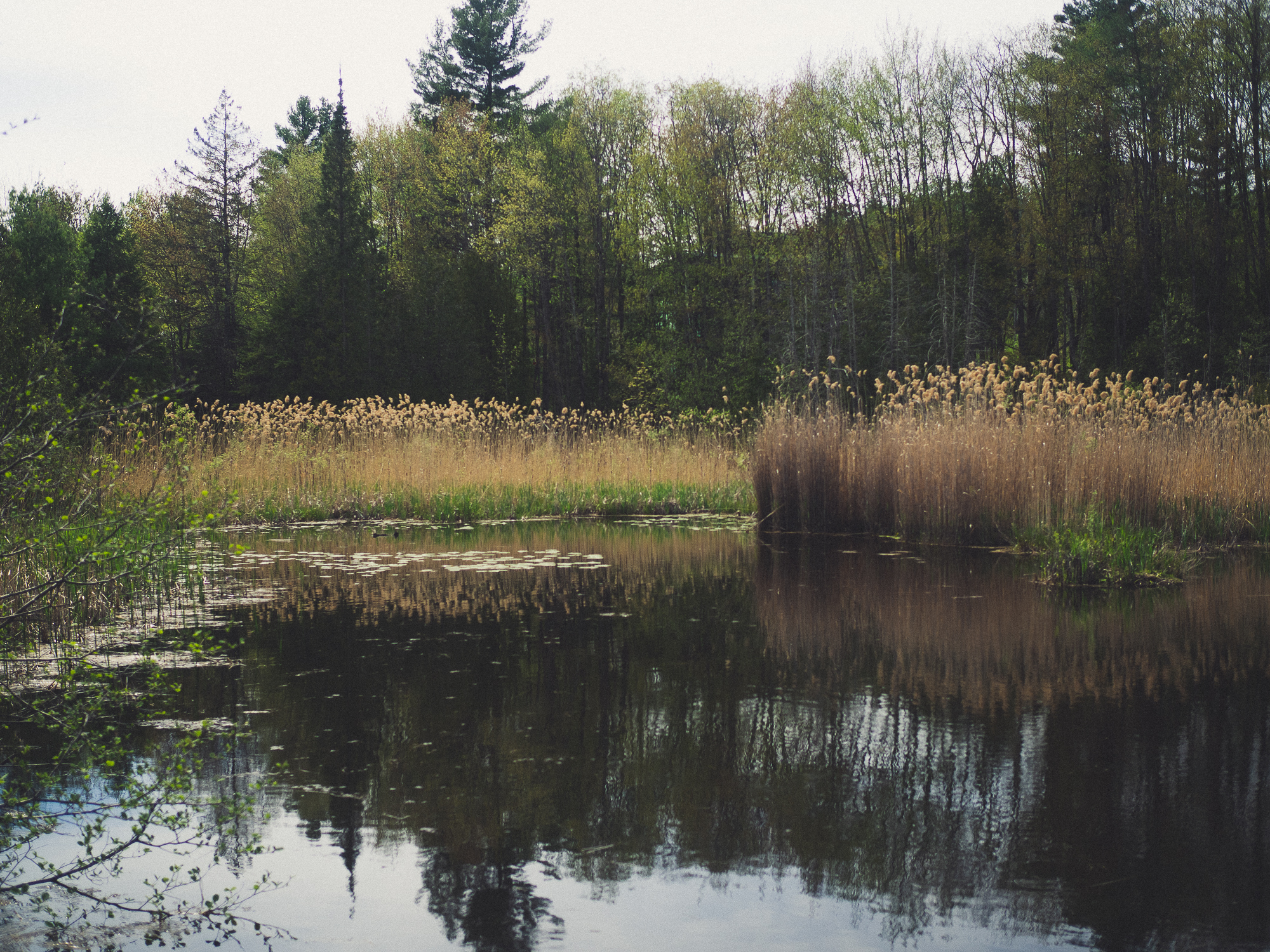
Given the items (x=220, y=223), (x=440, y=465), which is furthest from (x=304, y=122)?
(x=440, y=465)

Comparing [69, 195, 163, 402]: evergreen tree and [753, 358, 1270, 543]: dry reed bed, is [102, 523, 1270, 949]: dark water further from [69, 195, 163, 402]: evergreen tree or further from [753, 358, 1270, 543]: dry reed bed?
[69, 195, 163, 402]: evergreen tree

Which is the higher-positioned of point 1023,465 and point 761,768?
point 1023,465

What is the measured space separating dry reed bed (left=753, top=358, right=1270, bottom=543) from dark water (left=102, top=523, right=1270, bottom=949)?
287 cm

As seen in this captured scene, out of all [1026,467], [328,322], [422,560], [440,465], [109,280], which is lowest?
[422,560]

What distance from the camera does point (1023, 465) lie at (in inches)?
426

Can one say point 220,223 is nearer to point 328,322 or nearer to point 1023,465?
point 328,322

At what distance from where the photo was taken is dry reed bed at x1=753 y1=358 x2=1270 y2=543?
1066 centimetres

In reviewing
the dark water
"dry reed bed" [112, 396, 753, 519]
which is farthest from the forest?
the dark water

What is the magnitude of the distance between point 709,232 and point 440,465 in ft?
72.1

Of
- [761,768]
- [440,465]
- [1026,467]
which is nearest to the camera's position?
[761,768]

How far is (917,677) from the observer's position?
549cm

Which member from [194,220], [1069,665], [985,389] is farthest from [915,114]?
[1069,665]

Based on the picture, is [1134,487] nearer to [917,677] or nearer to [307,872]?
[917,677]

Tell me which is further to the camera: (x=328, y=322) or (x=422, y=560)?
(x=328, y=322)
